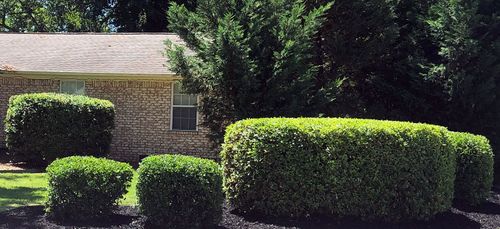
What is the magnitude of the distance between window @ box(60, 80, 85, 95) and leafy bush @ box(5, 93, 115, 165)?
7.60ft

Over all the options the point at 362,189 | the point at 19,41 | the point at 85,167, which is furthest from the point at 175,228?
the point at 19,41

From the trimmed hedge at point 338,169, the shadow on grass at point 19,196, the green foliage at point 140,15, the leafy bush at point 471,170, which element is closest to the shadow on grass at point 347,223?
the trimmed hedge at point 338,169

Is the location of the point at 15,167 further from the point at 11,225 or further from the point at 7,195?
the point at 11,225

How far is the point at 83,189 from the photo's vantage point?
7.06m

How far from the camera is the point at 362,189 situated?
767cm

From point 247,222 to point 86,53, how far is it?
38.0 feet

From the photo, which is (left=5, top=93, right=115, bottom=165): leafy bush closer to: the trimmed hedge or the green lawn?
the green lawn

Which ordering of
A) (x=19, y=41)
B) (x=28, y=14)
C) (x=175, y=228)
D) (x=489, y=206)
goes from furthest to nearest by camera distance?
(x=28, y=14)
(x=19, y=41)
(x=489, y=206)
(x=175, y=228)

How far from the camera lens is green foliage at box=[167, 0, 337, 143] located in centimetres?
998

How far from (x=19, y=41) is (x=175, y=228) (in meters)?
15.0

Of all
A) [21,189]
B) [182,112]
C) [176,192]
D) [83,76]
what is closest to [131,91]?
[83,76]

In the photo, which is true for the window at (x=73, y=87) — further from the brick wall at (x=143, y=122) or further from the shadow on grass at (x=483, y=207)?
the shadow on grass at (x=483, y=207)

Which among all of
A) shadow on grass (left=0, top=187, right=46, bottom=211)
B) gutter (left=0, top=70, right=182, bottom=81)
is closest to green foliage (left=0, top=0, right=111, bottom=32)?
gutter (left=0, top=70, right=182, bottom=81)

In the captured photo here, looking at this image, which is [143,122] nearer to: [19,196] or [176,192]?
[19,196]
